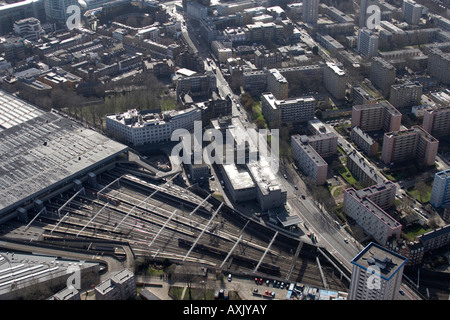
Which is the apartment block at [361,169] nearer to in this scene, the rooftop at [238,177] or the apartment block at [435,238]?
the apartment block at [435,238]

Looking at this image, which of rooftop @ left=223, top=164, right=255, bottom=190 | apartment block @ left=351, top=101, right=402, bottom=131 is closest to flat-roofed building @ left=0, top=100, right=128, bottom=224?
rooftop @ left=223, top=164, right=255, bottom=190

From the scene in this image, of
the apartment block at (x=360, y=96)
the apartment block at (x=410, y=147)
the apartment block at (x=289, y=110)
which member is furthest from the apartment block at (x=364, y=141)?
the apartment block at (x=360, y=96)

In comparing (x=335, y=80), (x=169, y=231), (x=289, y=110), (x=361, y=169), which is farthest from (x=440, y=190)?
(x=169, y=231)

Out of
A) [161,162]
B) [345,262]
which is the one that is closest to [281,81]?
[161,162]

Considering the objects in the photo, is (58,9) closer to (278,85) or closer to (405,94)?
(278,85)

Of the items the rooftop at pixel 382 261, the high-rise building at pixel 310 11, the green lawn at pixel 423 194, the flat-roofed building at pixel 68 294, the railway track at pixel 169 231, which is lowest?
the green lawn at pixel 423 194

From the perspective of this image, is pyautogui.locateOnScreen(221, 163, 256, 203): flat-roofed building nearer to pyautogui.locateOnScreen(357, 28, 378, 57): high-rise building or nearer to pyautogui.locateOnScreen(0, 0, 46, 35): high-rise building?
pyautogui.locateOnScreen(357, 28, 378, 57): high-rise building
